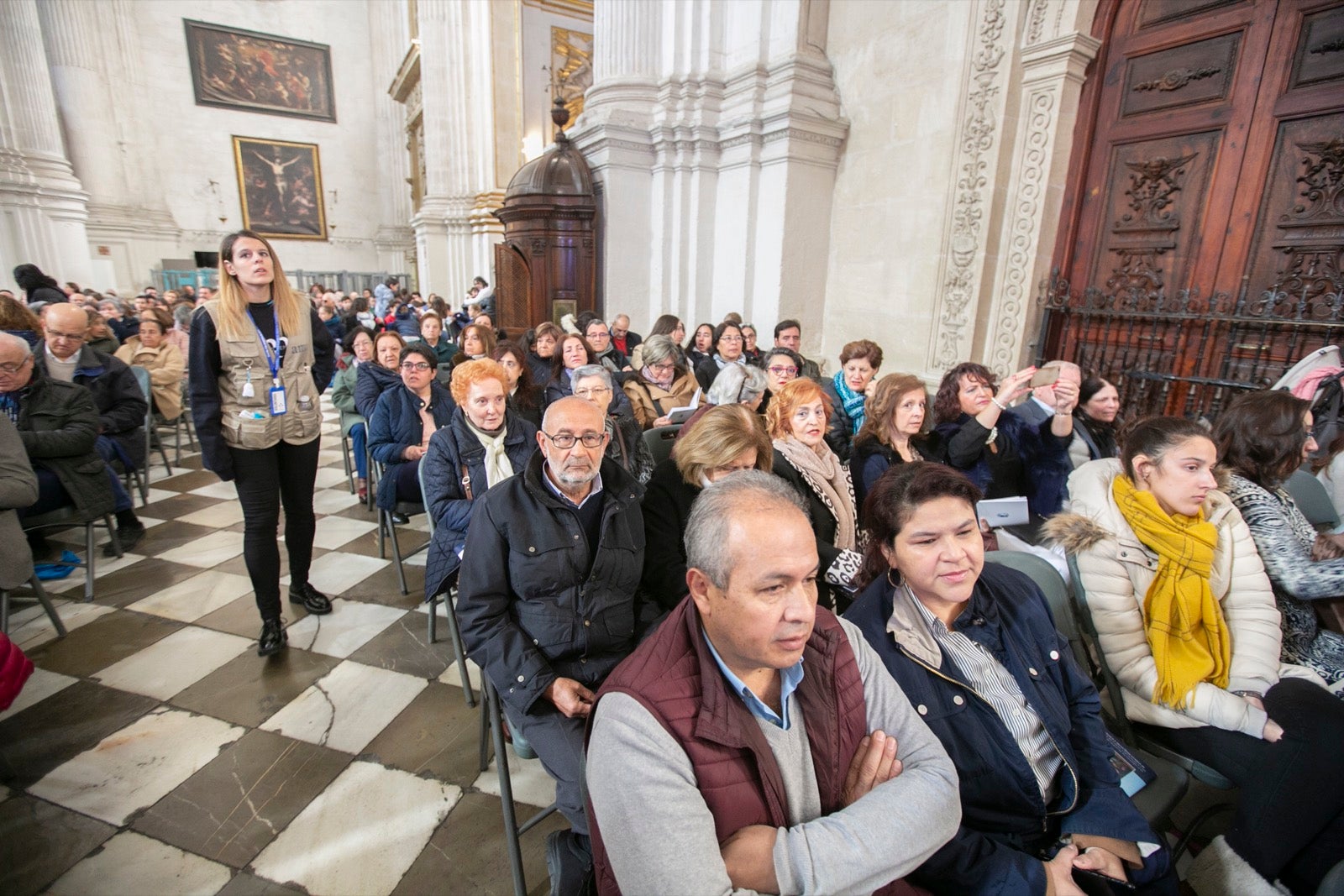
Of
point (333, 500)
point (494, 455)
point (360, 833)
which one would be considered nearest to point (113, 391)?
point (333, 500)

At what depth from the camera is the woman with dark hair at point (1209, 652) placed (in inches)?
55.0

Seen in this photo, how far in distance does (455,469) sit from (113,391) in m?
2.94

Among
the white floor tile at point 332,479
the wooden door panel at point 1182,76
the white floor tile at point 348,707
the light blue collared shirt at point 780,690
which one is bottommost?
the white floor tile at point 348,707

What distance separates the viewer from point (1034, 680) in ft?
4.44

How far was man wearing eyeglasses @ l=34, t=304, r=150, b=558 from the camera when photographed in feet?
11.5

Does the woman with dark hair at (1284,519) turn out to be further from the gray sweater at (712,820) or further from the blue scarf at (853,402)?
the blue scarf at (853,402)

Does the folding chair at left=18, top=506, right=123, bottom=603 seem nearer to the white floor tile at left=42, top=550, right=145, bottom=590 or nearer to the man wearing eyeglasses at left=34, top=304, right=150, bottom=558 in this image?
the white floor tile at left=42, top=550, right=145, bottom=590

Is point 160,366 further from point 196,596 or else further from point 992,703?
point 992,703

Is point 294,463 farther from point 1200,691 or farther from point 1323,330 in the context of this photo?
point 1323,330

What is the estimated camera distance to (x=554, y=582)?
171cm

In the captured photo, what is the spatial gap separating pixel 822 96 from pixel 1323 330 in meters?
4.34

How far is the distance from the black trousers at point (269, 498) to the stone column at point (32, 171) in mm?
13949

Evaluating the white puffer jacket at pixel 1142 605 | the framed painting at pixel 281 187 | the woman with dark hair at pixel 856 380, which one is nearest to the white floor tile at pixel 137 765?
the white puffer jacket at pixel 1142 605

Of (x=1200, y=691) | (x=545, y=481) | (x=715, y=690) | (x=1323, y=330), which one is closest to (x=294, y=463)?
(x=545, y=481)
